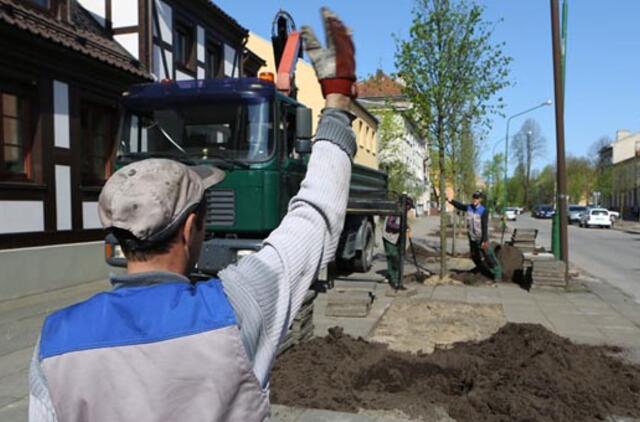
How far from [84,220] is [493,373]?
8.66m

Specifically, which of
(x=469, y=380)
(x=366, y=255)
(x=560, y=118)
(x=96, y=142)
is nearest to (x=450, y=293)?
(x=366, y=255)

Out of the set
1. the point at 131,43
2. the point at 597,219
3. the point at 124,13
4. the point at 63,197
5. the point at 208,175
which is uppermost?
the point at 124,13

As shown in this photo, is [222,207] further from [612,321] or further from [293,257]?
[293,257]

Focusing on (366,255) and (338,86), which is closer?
(338,86)

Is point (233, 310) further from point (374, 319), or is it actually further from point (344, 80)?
point (374, 319)

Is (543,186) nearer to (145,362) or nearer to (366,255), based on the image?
(366,255)

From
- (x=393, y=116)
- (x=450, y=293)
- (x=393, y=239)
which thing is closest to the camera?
(x=450, y=293)

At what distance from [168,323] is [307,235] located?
48 centimetres

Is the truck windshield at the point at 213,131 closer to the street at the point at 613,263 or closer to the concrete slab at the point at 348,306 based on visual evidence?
the concrete slab at the point at 348,306

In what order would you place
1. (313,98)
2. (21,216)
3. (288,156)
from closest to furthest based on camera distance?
(288,156) < (21,216) < (313,98)

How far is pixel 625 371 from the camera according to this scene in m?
5.17

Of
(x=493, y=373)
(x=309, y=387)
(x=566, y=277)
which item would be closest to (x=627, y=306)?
(x=566, y=277)

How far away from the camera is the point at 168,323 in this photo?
3.57 ft

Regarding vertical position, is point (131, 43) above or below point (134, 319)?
above
